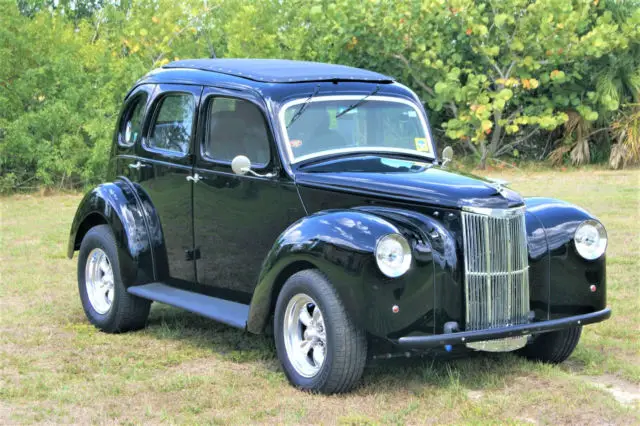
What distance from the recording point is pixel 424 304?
5.39 metres

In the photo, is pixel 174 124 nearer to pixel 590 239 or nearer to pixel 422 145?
pixel 422 145

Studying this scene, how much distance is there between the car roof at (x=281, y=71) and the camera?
664cm

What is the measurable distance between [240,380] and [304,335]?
53cm

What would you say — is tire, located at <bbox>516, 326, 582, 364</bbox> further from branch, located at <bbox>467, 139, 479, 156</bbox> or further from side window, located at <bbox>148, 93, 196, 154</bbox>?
branch, located at <bbox>467, 139, 479, 156</bbox>

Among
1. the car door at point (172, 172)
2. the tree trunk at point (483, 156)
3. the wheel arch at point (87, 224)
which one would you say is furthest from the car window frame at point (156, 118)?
the tree trunk at point (483, 156)

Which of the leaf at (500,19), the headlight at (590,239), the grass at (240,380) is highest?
the leaf at (500,19)

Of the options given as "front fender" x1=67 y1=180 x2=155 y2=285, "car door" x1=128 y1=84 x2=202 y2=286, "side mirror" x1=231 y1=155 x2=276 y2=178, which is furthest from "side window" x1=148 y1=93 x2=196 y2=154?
"side mirror" x1=231 y1=155 x2=276 y2=178

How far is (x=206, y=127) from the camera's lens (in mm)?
6977

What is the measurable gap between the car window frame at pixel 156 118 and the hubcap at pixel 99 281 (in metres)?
0.90

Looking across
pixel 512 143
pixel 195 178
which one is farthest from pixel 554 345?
pixel 512 143

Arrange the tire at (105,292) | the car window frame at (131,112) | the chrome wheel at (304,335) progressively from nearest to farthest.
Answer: the chrome wheel at (304,335)
the tire at (105,292)
the car window frame at (131,112)

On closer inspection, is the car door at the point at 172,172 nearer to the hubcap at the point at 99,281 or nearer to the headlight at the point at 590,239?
the hubcap at the point at 99,281

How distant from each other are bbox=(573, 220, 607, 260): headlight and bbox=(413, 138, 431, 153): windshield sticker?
53.3 inches

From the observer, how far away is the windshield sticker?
6961 mm
